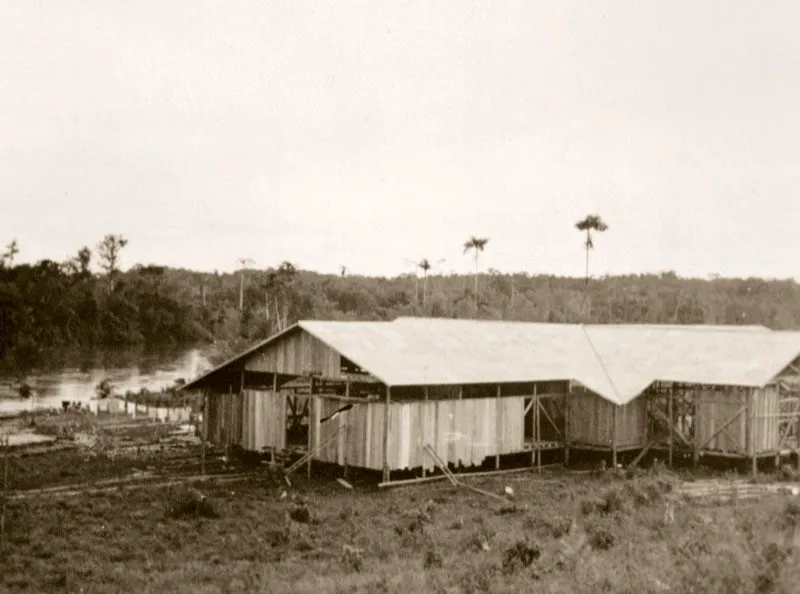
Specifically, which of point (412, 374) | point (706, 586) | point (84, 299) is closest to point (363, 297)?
point (84, 299)

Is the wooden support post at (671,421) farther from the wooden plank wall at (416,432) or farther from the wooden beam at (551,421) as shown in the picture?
the wooden plank wall at (416,432)

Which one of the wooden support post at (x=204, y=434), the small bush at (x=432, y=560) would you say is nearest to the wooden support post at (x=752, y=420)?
the small bush at (x=432, y=560)

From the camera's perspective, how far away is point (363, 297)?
10750 cm

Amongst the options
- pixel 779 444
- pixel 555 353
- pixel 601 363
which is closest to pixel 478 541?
pixel 555 353

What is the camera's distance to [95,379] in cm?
6838

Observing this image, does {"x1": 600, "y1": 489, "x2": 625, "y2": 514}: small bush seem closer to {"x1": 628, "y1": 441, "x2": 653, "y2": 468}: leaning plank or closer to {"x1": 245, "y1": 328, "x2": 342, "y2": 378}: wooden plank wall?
{"x1": 628, "y1": 441, "x2": 653, "y2": 468}: leaning plank

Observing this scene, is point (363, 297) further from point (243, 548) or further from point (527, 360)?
point (243, 548)

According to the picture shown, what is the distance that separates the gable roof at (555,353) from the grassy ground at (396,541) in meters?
3.71

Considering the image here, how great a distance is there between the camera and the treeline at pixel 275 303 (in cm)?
7900

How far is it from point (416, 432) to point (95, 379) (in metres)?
46.9

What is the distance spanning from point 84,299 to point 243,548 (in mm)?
81373

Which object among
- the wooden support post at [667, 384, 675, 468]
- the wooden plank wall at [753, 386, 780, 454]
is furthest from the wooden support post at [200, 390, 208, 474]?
the wooden plank wall at [753, 386, 780, 454]

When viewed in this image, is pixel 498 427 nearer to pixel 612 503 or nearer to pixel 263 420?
pixel 263 420

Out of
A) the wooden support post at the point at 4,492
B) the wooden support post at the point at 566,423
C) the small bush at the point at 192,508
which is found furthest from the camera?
the wooden support post at the point at 566,423
